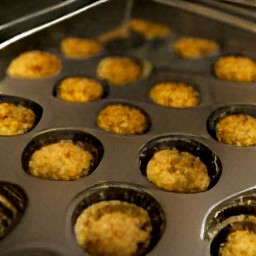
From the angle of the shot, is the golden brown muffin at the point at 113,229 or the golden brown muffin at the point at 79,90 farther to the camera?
the golden brown muffin at the point at 79,90

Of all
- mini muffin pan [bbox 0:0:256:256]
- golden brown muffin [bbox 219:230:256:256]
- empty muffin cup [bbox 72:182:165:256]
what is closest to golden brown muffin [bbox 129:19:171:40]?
mini muffin pan [bbox 0:0:256:256]

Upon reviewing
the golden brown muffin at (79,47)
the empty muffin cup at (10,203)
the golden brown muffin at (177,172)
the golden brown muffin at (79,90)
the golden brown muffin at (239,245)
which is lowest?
the empty muffin cup at (10,203)

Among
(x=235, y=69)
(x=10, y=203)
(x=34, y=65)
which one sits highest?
(x=235, y=69)

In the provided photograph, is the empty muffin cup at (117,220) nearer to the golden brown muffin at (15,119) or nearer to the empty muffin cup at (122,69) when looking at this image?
the golden brown muffin at (15,119)

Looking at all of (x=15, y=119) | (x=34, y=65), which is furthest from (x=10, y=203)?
(x=34, y=65)

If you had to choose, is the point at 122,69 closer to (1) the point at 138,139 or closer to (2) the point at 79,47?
(2) the point at 79,47

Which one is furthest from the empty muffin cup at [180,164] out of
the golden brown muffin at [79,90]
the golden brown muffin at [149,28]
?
the golden brown muffin at [149,28]

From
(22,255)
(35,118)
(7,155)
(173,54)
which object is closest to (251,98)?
(173,54)
